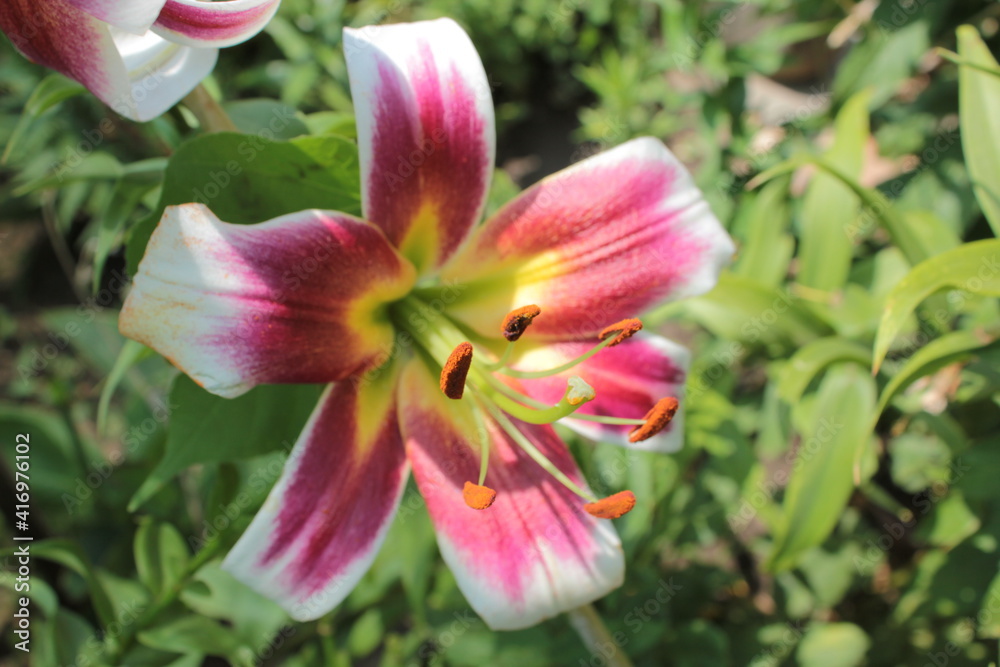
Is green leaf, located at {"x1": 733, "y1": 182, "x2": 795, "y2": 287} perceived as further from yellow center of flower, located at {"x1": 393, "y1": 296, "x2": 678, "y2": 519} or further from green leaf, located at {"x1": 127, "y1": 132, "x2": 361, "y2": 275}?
green leaf, located at {"x1": 127, "y1": 132, "x2": 361, "y2": 275}

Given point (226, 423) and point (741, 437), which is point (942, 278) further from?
point (226, 423)

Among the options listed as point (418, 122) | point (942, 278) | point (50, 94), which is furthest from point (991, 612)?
point (50, 94)

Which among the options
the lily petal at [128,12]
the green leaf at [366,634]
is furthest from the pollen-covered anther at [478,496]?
the green leaf at [366,634]

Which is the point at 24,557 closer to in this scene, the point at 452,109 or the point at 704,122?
the point at 452,109

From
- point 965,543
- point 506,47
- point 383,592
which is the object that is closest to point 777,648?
point 965,543

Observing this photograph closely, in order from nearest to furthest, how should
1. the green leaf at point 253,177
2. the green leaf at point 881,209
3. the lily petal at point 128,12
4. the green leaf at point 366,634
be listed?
the lily petal at point 128,12 → the green leaf at point 253,177 → the green leaf at point 881,209 → the green leaf at point 366,634

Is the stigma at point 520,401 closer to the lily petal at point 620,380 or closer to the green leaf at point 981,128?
the lily petal at point 620,380
